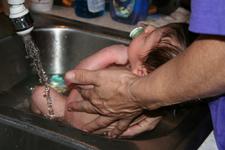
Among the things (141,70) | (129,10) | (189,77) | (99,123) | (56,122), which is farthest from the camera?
(129,10)

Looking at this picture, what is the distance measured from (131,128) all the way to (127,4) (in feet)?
1.56

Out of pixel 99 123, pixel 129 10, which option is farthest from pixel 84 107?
pixel 129 10

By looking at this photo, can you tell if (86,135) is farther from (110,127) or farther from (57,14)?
(57,14)

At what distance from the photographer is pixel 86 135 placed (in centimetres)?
74

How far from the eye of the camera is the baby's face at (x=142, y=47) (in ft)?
3.18

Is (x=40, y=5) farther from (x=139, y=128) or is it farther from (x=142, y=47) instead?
(x=139, y=128)

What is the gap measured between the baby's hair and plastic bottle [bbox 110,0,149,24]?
28 centimetres

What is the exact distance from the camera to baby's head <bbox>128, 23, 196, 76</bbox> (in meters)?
0.94

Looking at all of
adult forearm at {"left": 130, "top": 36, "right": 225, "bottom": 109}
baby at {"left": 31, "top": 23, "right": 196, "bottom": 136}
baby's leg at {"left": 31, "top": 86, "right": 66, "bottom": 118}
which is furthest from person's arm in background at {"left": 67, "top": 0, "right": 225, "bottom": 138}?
baby's leg at {"left": 31, "top": 86, "right": 66, "bottom": 118}

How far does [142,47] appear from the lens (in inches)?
39.0

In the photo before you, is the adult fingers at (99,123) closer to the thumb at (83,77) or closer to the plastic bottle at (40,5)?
the thumb at (83,77)

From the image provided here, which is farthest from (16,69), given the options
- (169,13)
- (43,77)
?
(169,13)

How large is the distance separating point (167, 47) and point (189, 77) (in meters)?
0.34

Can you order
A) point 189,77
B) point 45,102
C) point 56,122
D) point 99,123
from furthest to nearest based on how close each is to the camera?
point 45,102, point 99,123, point 56,122, point 189,77
